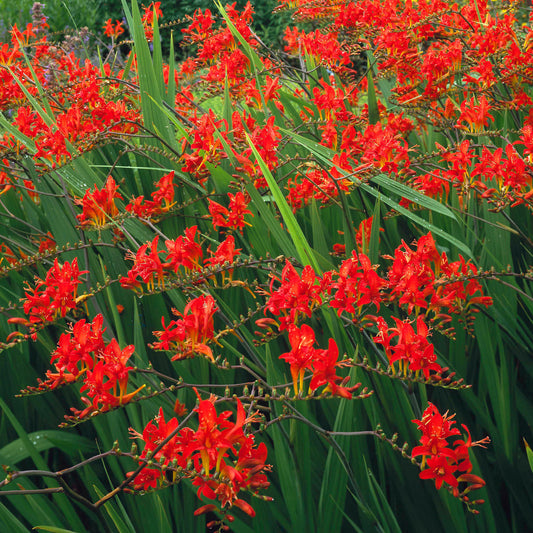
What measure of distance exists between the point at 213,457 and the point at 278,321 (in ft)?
2.28

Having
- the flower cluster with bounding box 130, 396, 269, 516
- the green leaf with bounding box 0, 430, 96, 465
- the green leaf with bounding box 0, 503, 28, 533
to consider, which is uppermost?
the flower cluster with bounding box 130, 396, 269, 516

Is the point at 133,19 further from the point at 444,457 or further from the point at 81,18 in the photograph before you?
the point at 81,18

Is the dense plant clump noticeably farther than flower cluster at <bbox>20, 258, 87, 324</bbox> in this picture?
No

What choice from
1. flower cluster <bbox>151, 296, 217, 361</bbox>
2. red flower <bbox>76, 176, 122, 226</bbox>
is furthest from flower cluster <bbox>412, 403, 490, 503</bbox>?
red flower <bbox>76, 176, 122, 226</bbox>

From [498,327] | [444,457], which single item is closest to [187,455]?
[444,457]

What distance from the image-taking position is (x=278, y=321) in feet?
4.89

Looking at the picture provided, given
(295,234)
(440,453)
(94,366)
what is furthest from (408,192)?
(94,366)

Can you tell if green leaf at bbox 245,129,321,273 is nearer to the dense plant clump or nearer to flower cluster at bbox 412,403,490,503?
the dense plant clump

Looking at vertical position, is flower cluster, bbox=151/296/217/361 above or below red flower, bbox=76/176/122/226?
below

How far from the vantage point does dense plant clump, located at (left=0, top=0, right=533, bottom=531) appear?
3.18 ft

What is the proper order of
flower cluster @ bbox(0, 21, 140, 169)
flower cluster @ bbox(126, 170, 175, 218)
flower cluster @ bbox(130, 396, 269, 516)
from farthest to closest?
flower cluster @ bbox(0, 21, 140, 169) → flower cluster @ bbox(126, 170, 175, 218) → flower cluster @ bbox(130, 396, 269, 516)

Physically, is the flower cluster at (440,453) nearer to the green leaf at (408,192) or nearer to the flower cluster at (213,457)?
the flower cluster at (213,457)

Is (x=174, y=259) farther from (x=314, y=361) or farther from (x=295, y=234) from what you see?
(x=314, y=361)

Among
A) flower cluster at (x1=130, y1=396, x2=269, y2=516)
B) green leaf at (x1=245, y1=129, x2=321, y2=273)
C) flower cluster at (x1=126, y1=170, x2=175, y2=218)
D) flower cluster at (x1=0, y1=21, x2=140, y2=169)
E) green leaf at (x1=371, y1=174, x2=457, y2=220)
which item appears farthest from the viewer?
flower cluster at (x1=0, y1=21, x2=140, y2=169)
